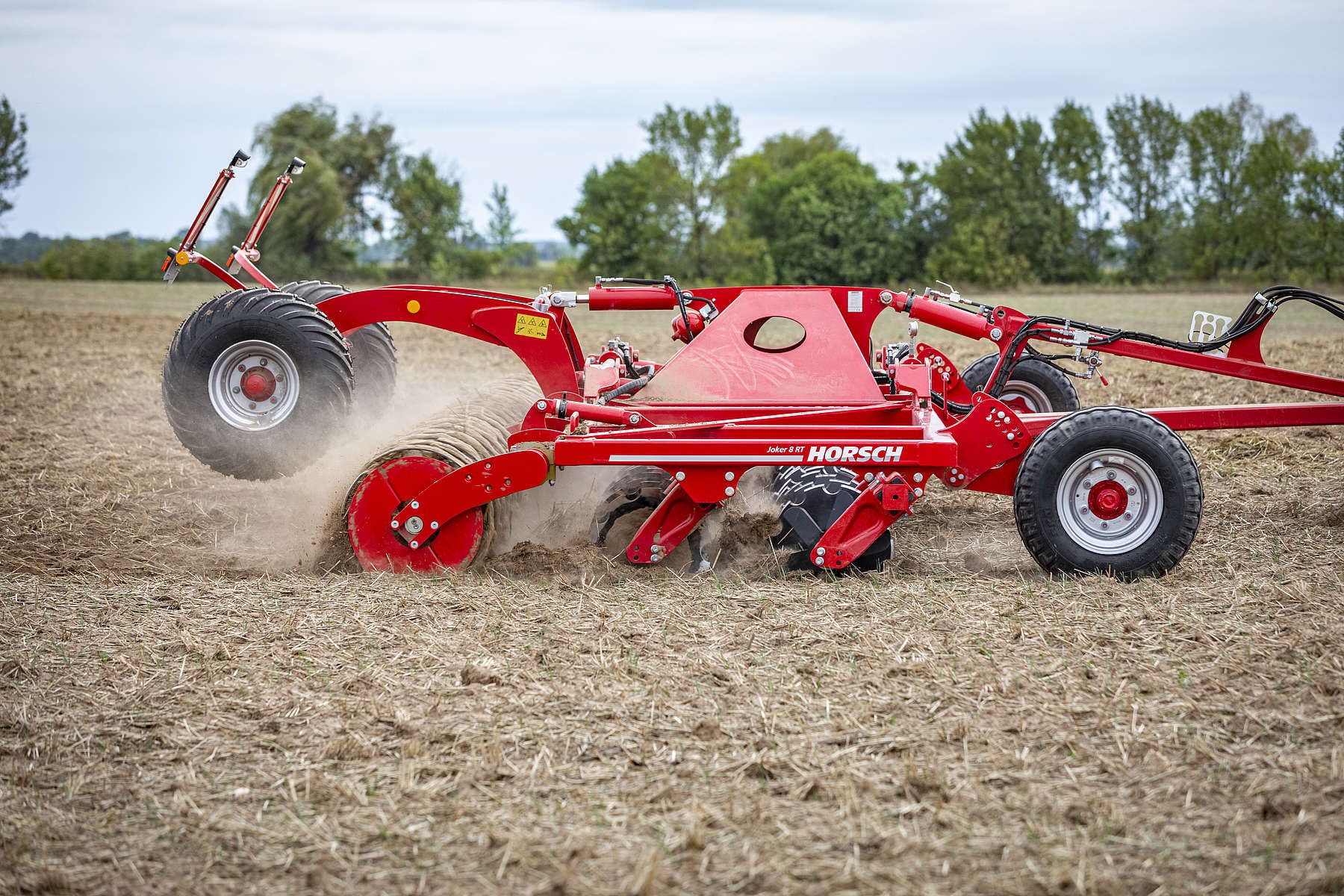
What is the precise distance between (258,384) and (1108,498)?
499cm

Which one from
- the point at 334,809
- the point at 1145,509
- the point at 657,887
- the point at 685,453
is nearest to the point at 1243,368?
the point at 1145,509

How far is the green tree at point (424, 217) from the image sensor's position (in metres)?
53.3

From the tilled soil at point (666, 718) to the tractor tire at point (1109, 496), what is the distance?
0.20 meters

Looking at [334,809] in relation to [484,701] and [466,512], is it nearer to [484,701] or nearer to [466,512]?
[484,701]

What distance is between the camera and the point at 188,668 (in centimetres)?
529

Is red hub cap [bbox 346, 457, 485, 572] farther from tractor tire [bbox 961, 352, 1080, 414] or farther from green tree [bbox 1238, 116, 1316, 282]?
green tree [bbox 1238, 116, 1316, 282]

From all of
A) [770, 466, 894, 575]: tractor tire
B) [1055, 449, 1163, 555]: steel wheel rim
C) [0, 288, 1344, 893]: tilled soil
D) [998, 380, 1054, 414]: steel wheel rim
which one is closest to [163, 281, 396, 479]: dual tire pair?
[0, 288, 1344, 893]: tilled soil

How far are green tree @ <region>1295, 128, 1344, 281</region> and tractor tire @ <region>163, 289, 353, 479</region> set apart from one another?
45.3 m

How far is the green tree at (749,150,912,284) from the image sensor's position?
49.9 metres

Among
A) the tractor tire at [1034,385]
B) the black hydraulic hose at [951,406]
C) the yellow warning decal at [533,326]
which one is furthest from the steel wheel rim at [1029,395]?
the yellow warning decal at [533,326]

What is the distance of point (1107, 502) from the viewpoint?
6.26 metres

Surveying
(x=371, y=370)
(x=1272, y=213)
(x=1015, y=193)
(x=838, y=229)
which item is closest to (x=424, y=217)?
(x=838, y=229)

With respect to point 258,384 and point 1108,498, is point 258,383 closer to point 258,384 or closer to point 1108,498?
point 258,384

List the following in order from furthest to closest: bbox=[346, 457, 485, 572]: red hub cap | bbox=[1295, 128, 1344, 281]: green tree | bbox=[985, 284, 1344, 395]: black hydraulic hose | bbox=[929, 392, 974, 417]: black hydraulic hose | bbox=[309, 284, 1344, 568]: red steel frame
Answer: bbox=[1295, 128, 1344, 281]: green tree → bbox=[929, 392, 974, 417]: black hydraulic hose → bbox=[985, 284, 1344, 395]: black hydraulic hose → bbox=[346, 457, 485, 572]: red hub cap → bbox=[309, 284, 1344, 568]: red steel frame
